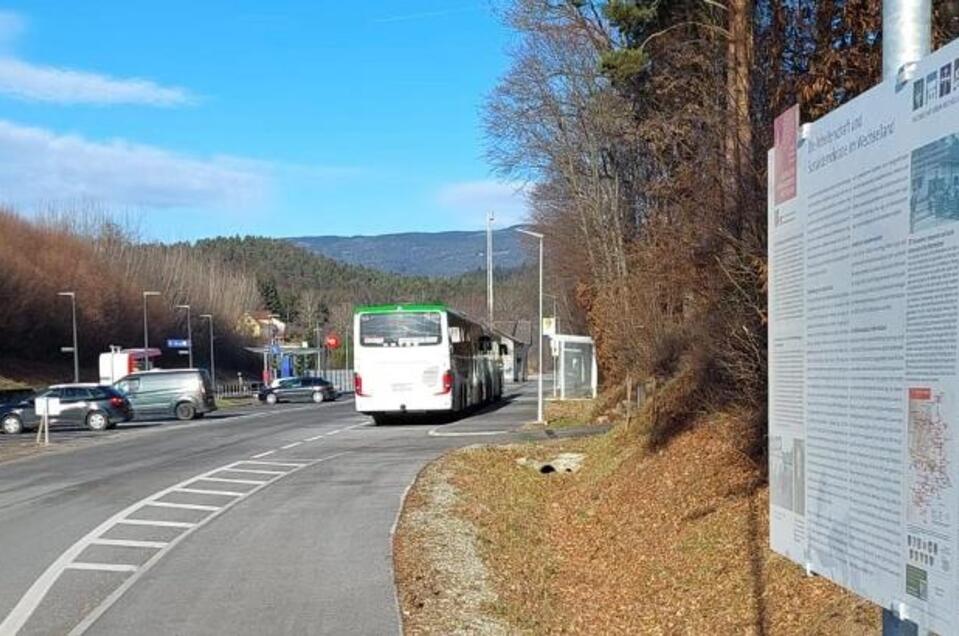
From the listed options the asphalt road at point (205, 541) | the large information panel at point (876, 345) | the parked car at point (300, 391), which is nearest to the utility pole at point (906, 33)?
the large information panel at point (876, 345)

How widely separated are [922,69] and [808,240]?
103 cm

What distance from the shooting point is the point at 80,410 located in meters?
39.5

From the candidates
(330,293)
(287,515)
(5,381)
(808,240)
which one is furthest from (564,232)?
(330,293)

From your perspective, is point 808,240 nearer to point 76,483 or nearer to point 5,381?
point 76,483

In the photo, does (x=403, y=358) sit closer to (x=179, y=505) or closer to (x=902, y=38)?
(x=179, y=505)

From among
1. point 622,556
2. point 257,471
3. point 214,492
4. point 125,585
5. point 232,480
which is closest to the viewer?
point 125,585

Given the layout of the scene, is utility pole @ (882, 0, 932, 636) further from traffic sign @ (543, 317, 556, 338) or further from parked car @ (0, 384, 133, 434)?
parked car @ (0, 384, 133, 434)

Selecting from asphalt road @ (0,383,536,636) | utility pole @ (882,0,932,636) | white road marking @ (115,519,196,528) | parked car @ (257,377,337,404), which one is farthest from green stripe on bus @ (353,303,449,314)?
parked car @ (257,377,337,404)

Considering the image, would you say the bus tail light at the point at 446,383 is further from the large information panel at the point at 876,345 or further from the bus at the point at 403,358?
the large information panel at the point at 876,345

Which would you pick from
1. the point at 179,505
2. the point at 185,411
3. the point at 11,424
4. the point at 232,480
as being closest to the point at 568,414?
the point at 185,411

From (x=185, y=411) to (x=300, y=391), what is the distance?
69.0 feet

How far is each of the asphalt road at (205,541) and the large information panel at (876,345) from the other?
444cm

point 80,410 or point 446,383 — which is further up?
point 446,383

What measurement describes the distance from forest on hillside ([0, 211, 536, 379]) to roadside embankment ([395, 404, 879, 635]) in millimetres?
61206
